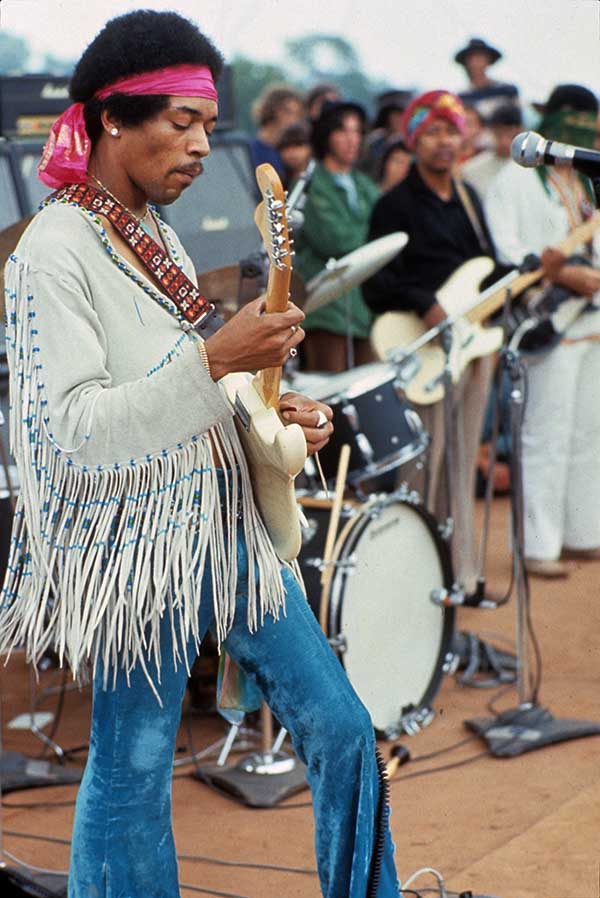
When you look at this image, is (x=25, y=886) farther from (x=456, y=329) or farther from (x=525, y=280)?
(x=525, y=280)

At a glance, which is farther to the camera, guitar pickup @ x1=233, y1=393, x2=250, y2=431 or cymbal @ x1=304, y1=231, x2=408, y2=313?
cymbal @ x1=304, y1=231, x2=408, y2=313

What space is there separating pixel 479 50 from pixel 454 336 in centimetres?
481

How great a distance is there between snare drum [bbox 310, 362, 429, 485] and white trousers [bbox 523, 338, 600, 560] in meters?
1.73

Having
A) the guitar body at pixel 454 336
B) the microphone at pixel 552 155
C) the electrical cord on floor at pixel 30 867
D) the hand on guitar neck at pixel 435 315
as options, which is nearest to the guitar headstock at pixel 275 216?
the microphone at pixel 552 155

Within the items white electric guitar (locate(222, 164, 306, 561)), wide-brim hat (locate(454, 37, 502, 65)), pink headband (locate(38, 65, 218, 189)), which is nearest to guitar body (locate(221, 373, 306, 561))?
white electric guitar (locate(222, 164, 306, 561))

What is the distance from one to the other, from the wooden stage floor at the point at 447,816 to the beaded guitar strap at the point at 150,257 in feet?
4.98

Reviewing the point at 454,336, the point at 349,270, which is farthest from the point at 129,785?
the point at 454,336

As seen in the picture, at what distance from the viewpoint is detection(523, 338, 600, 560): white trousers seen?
19.7 ft

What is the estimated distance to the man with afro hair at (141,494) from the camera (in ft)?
6.77

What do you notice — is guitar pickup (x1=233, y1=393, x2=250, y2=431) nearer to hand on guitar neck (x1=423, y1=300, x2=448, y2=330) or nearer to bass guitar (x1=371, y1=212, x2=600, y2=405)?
bass guitar (x1=371, y1=212, x2=600, y2=405)

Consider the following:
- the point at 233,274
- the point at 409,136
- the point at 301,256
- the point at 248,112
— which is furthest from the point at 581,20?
the point at 248,112

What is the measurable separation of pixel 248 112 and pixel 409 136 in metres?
7.03

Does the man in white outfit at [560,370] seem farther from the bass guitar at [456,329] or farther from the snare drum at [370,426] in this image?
the snare drum at [370,426]

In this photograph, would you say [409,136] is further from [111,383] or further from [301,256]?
[111,383]
